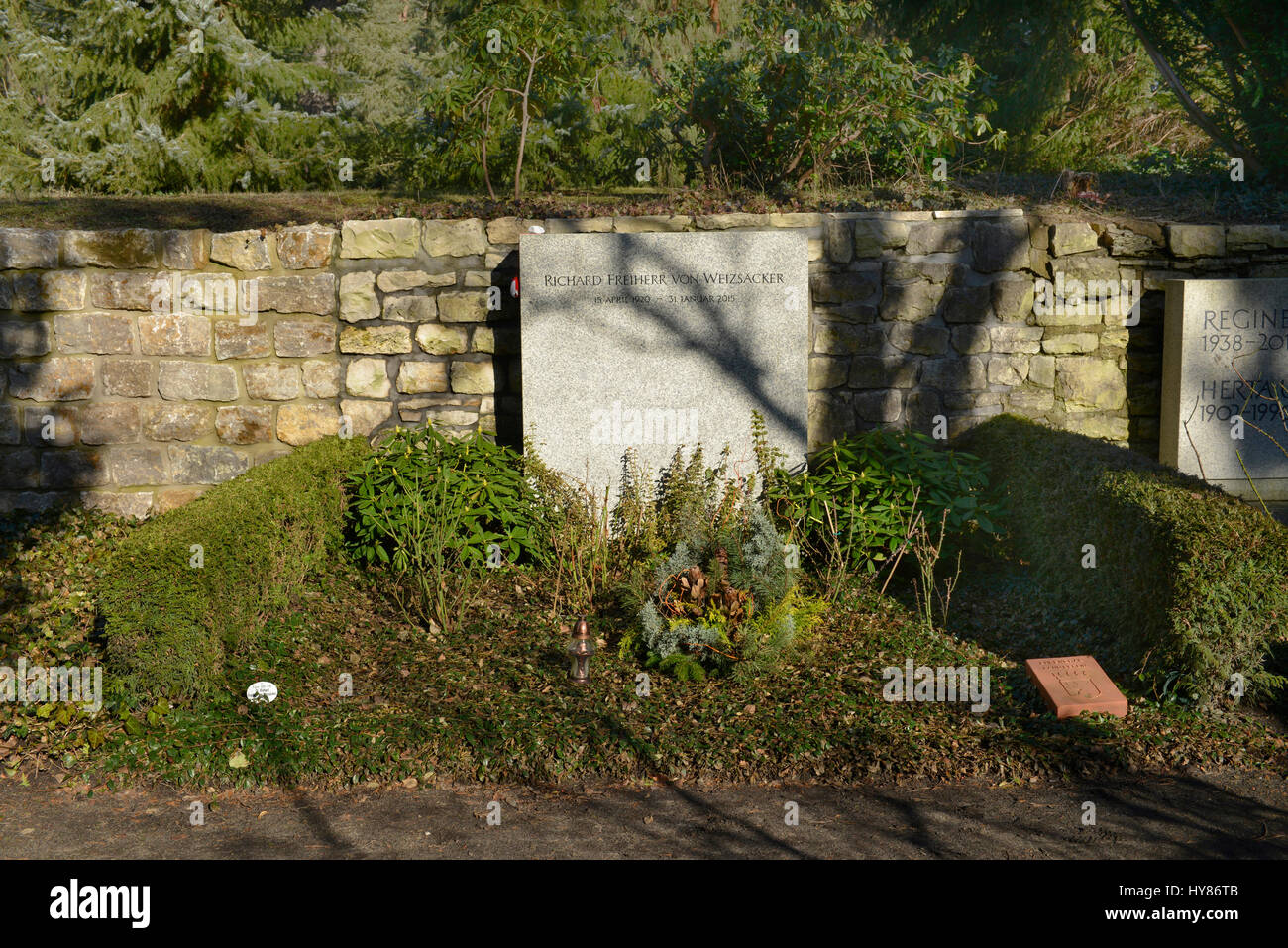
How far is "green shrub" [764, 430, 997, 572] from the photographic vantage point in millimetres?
5398

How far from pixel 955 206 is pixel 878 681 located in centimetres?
387

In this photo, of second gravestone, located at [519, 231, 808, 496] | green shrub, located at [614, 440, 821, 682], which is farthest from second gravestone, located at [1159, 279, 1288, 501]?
green shrub, located at [614, 440, 821, 682]

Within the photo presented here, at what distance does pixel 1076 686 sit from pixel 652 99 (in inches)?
264

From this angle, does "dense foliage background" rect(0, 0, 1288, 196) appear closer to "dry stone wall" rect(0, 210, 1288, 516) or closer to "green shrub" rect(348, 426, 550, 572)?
"dry stone wall" rect(0, 210, 1288, 516)

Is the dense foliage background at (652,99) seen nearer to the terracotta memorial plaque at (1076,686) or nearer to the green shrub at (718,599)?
the green shrub at (718,599)

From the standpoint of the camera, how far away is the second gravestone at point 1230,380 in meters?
6.34

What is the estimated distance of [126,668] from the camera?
167 inches

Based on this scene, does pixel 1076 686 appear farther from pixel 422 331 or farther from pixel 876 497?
pixel 422 331

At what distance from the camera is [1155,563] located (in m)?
4.38

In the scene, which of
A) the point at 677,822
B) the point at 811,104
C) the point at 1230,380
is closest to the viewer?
the point at 677,822

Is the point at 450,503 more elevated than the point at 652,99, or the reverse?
the point at 652,99

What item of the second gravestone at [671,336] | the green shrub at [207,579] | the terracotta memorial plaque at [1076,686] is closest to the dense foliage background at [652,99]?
the second gravestone at [671,336]

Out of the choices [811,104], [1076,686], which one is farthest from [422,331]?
[1076,686]

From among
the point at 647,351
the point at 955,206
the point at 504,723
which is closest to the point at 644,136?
the point at 955,206
